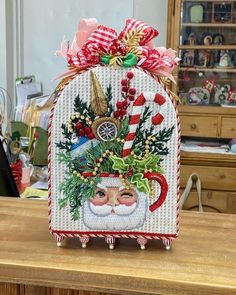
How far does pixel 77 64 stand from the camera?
0.72m

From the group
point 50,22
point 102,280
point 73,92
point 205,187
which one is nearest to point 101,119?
point 73,92

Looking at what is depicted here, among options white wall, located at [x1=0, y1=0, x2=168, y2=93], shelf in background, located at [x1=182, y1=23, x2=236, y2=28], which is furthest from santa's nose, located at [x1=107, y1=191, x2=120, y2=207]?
white wall, located at [x1=0, y1=0, x2=168, y2=93]

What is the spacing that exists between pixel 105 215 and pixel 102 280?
11cm

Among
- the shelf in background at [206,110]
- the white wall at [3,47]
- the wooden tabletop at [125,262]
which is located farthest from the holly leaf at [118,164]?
the white wall at [3,47]

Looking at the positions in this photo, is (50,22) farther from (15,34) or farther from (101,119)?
(101,119)

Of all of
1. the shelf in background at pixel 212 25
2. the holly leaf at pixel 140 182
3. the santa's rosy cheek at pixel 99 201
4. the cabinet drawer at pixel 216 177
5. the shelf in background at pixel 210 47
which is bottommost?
the cabinet drawer at pixel 216 177

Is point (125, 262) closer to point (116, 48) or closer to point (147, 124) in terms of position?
point (147, 124)

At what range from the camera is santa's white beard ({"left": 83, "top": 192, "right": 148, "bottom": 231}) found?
0.73m

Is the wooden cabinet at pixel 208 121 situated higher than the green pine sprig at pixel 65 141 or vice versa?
the green pine sprig at pixel 65 141

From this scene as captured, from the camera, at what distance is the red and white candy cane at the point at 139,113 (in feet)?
2.32

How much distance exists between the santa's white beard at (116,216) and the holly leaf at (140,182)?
1 centimetres

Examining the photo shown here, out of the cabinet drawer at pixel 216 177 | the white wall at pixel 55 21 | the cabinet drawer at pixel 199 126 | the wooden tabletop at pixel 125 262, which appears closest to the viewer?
the wooden tabletop at pixel 125 262

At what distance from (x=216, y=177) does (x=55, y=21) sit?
4.53 ft

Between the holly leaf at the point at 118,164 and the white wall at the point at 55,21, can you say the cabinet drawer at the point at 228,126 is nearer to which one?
the white wall at the point at 55,21
